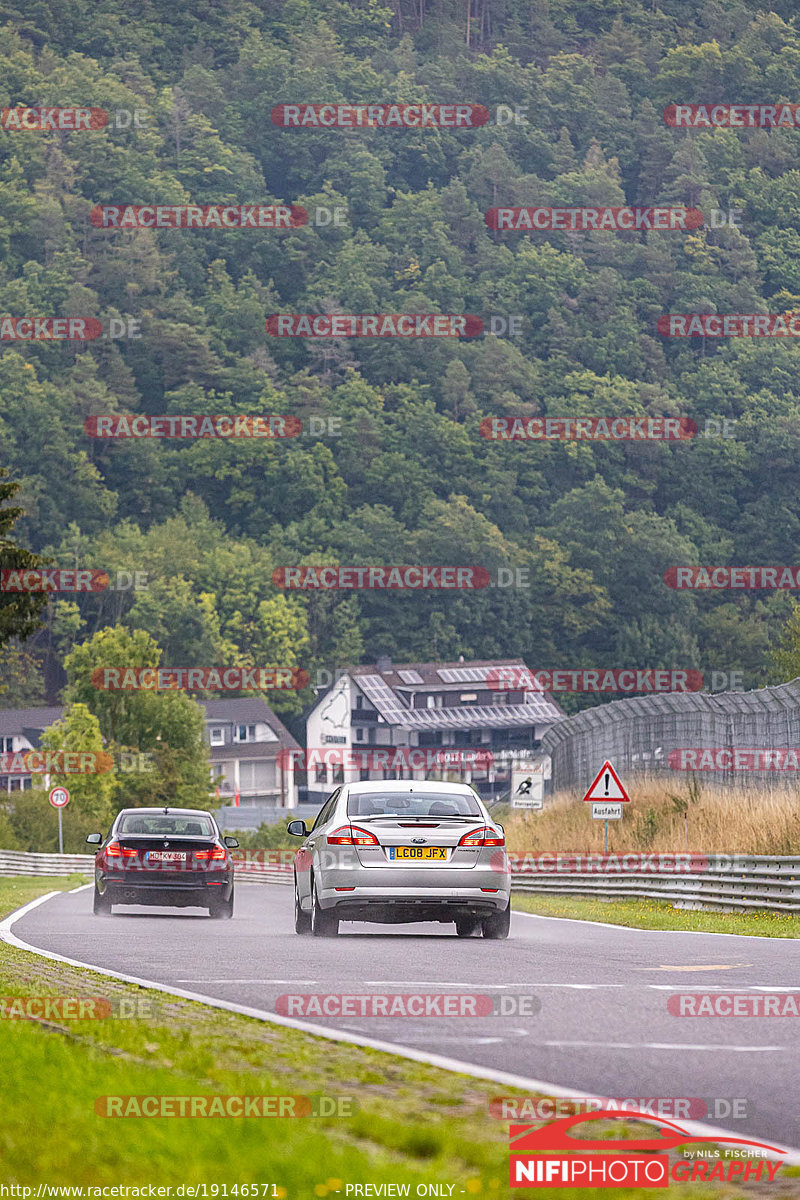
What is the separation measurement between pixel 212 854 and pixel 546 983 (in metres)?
10.1

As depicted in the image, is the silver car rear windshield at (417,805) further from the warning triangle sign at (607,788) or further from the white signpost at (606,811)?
the white signpost at (606,811)

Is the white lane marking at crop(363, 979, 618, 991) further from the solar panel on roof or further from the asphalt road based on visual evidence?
the solar panel on roof

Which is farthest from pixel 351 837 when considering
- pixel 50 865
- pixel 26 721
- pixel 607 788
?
pixel 26 721

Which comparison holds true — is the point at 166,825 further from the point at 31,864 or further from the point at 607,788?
the point at 31,864

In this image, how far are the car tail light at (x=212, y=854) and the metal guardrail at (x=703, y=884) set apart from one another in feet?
19.2

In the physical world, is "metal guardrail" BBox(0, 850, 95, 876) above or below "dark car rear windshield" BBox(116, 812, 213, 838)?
below

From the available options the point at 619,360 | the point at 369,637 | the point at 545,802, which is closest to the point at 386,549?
the point at 369,637

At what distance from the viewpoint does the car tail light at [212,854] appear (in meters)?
21.1

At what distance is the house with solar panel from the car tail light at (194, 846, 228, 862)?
3959 inches

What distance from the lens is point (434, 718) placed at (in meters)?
126

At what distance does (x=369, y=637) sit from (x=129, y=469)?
98.3ft

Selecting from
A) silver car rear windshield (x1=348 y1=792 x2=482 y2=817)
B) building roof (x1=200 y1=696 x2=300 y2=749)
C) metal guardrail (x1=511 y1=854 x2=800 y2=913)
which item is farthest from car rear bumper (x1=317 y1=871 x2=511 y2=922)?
building roof (x1=200 y1=696 x2=300 y2=749)

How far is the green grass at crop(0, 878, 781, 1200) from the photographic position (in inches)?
200

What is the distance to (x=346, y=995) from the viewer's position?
10766 mm
